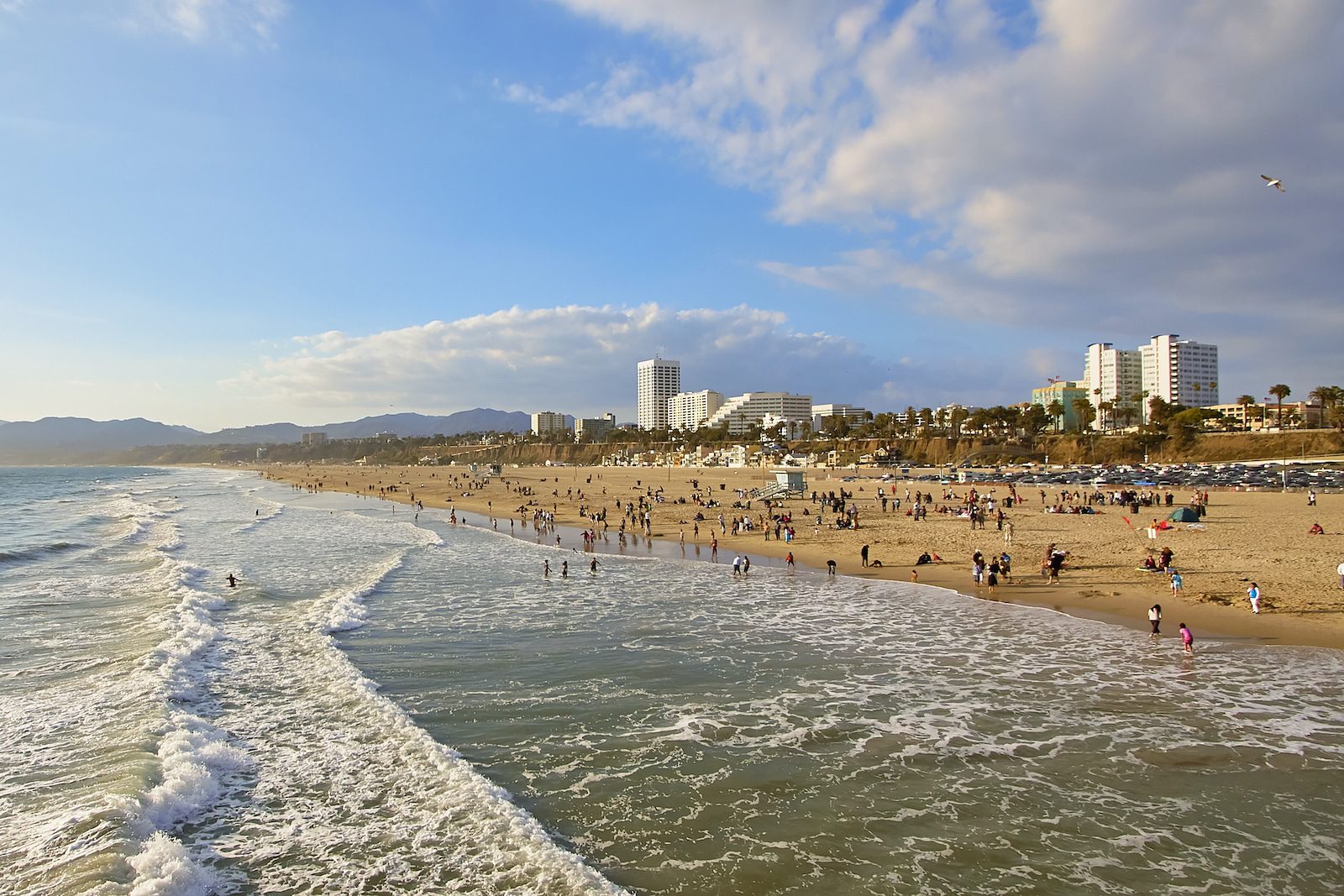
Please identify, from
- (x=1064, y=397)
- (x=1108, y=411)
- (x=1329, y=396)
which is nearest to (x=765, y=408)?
(x=1064, y=397)

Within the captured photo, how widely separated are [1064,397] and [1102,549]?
469 ft

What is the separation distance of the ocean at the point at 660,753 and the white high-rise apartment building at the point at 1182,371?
164m

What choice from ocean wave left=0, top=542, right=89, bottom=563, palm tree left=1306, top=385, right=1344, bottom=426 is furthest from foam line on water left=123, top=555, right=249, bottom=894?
palm tree left=1306, top=385, right=1344, bottom=426

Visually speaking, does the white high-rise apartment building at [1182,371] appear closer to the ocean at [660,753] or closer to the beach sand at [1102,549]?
the beach sand at [1102,549]

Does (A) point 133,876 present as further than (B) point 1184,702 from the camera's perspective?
No

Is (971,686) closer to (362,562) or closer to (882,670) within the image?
(882,670)

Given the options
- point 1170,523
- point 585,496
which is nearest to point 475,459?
point 585,496

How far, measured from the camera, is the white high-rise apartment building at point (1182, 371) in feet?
490

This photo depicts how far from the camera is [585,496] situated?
191 ft

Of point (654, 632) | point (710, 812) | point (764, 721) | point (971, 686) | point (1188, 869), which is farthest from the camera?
point (654, 632)

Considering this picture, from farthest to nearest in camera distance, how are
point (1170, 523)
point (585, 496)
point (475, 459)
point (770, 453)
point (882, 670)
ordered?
point (475, 459) → point (770, 453) → point (585, 496) → point (1170, 523) → point (882, 670)

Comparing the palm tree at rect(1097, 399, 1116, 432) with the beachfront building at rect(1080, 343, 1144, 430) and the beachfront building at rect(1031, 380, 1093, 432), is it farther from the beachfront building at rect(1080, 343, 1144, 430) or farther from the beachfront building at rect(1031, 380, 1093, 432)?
the beachfront building at rect(1080, 343, 1144, 430)

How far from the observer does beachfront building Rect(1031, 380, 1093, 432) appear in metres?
132

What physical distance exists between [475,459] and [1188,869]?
161961 millimetres
